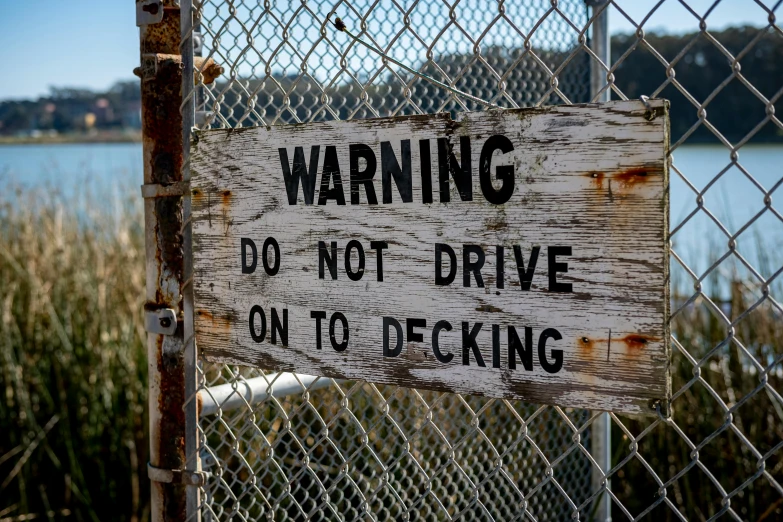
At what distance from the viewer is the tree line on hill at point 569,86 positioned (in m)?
1.28

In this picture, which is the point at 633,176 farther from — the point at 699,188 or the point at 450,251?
the point at 699,188

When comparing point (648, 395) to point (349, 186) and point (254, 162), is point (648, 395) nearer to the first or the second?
point (349, 186)

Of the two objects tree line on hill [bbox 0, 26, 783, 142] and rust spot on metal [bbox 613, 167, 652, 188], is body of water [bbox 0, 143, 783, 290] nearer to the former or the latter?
tree line on hill [bbox 0, 26, 783, 142]

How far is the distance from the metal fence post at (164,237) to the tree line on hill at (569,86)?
5.4 inches

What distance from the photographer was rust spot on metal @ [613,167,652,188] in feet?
3.82

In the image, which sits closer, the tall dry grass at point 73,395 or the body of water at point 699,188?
the tall dry grass at point 73,395

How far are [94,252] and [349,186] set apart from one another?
138 inches

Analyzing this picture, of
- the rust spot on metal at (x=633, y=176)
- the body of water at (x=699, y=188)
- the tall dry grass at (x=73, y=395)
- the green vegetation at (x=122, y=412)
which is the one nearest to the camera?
the rust spot on metal at (x=633, y=176)

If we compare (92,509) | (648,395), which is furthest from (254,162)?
(92,509)

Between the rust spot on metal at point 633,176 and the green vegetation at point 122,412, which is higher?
the rust spot on metal at point 633,176

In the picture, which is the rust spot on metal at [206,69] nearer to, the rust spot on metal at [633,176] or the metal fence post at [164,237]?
the metal fence post at [164,237]

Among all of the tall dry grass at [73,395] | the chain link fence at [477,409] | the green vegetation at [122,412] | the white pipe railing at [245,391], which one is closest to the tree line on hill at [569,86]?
the chain link fence at [477,409]

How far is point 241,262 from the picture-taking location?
5.13 ft

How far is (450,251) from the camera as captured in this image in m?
1.33
